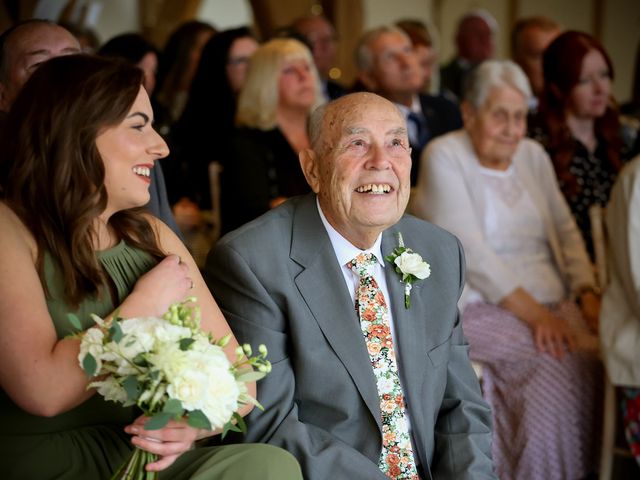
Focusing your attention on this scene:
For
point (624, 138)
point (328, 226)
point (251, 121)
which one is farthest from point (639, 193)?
point (251, 121)

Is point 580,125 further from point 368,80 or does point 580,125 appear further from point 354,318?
point 354,318

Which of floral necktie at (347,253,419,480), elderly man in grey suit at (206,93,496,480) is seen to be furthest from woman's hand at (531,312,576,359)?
floral necktie at (347,253,419,480)

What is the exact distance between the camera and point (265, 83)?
4.75 metres

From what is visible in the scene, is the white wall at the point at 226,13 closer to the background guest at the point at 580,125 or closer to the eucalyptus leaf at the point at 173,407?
the background guest at the point at 580,125

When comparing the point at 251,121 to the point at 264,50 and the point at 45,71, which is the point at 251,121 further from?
the point at 45,71

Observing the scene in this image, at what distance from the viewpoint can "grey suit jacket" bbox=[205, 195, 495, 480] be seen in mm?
2436

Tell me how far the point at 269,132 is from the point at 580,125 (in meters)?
1.54

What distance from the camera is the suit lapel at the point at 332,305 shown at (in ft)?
8.13

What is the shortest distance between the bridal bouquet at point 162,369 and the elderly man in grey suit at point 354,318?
1.85 feet

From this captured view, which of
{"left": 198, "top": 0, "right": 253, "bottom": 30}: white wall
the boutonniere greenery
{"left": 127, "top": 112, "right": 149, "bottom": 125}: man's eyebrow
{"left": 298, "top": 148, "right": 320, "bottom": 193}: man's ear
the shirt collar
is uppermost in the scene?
{"left": 127, "top": 112, "right": 149, "bottom": 125}: man's eyebrow

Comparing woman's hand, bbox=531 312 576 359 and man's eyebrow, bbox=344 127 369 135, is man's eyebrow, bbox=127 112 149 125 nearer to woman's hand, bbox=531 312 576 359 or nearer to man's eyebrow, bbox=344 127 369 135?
man's eyebrow, bbox=344 127 369 135

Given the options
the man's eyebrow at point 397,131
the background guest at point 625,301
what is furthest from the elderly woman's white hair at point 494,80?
the man's eyebrow at point 397,131

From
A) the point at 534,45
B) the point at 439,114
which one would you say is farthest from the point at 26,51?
the point at 534,45

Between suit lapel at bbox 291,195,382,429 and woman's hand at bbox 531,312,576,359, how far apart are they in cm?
152
